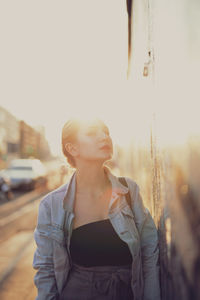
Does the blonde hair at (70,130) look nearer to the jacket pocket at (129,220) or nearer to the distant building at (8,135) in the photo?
the jacket pocket at (129,220)

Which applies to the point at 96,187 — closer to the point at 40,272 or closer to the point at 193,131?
the point at 40,272

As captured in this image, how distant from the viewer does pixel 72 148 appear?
207 centimetres

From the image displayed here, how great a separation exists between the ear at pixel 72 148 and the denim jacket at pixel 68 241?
264mm

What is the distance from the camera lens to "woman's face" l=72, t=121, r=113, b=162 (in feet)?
6.47

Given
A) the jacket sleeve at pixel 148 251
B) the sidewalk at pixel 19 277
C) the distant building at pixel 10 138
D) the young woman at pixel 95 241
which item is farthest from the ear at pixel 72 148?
the distant building at pixel 10 138

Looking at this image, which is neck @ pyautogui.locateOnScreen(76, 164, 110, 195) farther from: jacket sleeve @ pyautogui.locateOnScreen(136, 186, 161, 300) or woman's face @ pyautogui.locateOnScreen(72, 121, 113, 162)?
A: jacket sleeve @ pyautogui.locateOnScreen(136, 186, 161, 300)

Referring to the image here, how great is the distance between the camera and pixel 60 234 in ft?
6.02

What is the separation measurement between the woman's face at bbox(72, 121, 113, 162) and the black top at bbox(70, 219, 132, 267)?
0.45 meters

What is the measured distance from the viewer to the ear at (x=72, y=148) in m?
2.06

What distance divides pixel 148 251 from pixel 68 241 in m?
0.53

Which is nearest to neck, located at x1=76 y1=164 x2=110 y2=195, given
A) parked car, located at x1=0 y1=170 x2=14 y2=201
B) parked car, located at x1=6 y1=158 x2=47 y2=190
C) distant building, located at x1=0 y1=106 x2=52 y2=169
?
parked car, located at x1=0 y1=170 x2=14 y2=201

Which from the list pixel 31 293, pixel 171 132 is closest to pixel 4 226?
pixel 31 293

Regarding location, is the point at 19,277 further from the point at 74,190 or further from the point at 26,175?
the point at 26,175

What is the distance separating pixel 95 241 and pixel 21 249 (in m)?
4.03
